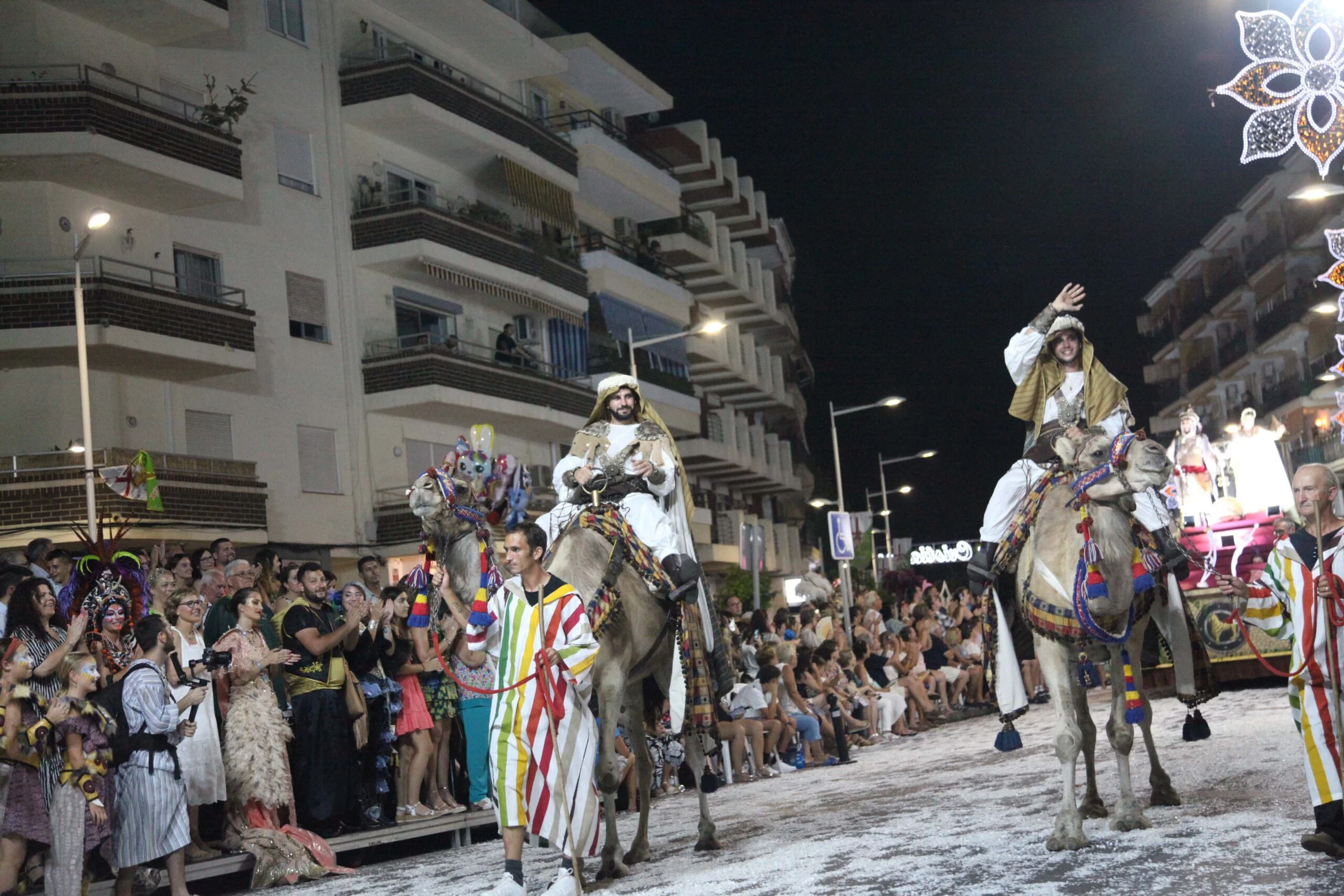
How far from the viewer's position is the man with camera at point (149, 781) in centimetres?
1080

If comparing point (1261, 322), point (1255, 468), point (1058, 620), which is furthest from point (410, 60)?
point (1261, 322)

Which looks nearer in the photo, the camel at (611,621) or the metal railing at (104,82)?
the camel at (611,621)

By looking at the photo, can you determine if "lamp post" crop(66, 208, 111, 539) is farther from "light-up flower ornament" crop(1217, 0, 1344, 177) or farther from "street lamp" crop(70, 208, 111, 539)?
"light-up flower ornament" crop(1217, 0, 1344, 177)

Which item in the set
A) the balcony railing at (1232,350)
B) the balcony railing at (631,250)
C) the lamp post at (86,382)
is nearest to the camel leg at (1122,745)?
the lamp post at (86,382)

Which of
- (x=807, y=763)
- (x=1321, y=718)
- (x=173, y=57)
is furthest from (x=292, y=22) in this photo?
(x=1321, y=718)

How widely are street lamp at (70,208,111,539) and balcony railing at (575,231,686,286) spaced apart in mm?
21590

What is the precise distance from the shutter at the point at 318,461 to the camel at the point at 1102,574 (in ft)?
76.1

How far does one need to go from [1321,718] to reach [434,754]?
28.4 ft

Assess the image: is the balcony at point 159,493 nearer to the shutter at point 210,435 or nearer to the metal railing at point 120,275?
the shutter at point 210,435

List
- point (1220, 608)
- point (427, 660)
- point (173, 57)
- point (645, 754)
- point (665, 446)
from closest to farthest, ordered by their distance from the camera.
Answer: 1. point (645, 754)
2. point (665, 446)
3. point (427, 660)
4. point (1220, 608)
5. point (173, 57)

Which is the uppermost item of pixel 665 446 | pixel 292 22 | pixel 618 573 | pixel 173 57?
pixel 292 22

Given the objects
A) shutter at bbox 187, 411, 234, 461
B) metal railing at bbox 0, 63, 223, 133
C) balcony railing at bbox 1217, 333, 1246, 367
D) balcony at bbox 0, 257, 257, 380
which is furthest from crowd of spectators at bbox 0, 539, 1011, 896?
balcony railing at bbox 1217, 333, 1246, 367

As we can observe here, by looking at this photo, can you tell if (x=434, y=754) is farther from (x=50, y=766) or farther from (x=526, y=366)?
(x=526, y=366)

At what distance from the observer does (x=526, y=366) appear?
1542 inches
